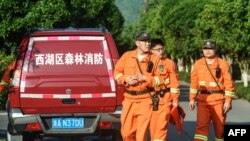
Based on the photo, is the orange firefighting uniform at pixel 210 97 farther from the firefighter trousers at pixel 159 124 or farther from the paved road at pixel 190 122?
the paved road at pixel 190 122

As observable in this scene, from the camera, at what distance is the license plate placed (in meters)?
11.2

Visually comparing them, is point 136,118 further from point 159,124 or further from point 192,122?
point 192,122

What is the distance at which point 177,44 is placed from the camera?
71.2 meters

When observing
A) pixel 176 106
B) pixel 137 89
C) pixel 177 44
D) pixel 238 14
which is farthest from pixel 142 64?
pixel 177 44

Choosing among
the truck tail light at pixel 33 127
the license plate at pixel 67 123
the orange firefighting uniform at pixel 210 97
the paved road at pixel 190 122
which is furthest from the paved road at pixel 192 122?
the truck tail light at pixel 33 127

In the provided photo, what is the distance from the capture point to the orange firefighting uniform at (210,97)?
11.3 meters

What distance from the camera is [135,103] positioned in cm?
980

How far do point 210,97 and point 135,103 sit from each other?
6.54 feet

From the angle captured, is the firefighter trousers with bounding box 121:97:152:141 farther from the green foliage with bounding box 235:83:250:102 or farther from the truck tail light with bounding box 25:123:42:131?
the green foliage with bounding box 235:83:250:102

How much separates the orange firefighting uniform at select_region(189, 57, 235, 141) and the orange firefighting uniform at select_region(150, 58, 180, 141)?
0.67 metres

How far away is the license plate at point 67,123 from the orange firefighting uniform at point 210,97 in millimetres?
1722

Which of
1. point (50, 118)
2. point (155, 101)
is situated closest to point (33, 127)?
point (50, 118)

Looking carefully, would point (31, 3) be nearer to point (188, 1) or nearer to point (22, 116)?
point (22, 116)

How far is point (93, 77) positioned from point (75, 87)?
0.30 m
